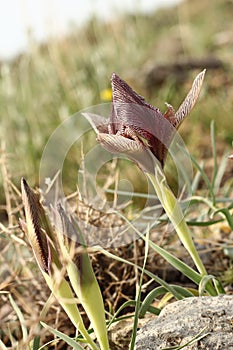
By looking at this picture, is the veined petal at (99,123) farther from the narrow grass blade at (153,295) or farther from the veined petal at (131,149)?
the narrow grass blade at (153,295)

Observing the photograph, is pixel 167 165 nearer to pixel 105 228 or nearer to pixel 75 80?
pixel 105 228

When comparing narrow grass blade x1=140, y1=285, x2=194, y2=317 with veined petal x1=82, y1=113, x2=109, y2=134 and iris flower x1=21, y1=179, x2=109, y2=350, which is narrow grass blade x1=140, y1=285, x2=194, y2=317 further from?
veined petal x1=82, y1=113, x2=109, y2=134

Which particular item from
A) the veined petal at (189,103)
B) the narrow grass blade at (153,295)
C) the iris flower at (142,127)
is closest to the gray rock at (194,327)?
the narrow grass blade at (153,295)

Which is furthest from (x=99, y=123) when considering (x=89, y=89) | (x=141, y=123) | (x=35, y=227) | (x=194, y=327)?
(x=89, y=89)

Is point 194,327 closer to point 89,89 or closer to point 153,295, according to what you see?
point 153,295

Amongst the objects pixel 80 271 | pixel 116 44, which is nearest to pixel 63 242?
pixel 80 271

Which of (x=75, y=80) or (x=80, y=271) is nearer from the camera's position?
(x=80, y=271)

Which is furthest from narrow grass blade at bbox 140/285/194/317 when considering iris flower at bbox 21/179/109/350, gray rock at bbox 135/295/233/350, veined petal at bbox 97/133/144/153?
veined petal at bbox 97/133/144/153
